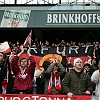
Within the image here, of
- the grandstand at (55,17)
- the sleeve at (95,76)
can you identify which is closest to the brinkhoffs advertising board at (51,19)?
the grandstand at (55,17)

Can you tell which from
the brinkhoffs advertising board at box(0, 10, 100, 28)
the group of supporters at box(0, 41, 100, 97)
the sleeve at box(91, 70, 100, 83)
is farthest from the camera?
the brinkhoffs advertising board at box(0, 10, 100, 28)

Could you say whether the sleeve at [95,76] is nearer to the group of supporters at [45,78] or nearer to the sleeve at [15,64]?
the group of supporters at [45,78]

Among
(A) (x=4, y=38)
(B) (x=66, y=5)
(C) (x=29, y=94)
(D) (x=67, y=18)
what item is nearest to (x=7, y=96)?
(C) (x=29, y=94)

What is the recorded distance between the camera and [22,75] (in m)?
8.52

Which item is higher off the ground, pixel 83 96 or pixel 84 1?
pixel 84 1

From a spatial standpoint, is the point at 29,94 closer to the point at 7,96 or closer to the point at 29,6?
the point at 7,96

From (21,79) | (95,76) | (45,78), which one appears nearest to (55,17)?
(45,78)

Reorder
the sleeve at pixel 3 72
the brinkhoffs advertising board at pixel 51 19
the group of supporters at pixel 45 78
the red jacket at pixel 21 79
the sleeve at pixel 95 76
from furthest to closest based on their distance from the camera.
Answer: the brinkhoffs advertising board at pixel 51 19 → the sleeve at pixel 3 72 → the red jacket at pixel 21 79 → the group of supporters at pixel 45 78 → the sleeve at pixel 95 76

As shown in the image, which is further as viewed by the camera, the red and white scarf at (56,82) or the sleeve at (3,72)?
the sleeve at (3,72)

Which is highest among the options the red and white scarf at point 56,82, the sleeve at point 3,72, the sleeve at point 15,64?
the sleeve at point 15,64

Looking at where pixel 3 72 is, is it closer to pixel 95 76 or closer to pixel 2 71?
pixel 2 71

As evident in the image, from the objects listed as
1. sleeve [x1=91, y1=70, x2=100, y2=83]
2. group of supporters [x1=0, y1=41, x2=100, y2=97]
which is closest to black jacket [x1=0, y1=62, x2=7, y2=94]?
group of supporters [x1=0, y1=41, x2=100, y2=97]

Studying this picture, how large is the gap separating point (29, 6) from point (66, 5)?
8.29 ft

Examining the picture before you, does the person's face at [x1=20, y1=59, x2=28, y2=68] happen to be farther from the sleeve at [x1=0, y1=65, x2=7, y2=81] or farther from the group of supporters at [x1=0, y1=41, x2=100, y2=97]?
the sleeve at [x1=0, y1=65, x2=7, y2=81]
